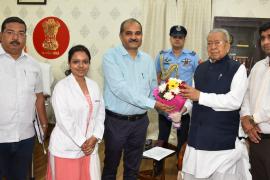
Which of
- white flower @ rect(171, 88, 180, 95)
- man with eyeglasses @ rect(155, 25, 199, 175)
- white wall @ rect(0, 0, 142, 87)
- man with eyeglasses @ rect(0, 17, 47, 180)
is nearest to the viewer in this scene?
man with eyeglasses @ rect(0, 17, 47, 180)

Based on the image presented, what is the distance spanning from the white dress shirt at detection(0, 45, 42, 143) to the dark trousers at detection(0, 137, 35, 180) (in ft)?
0.17

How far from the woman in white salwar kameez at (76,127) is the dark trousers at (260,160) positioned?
3.81 feet

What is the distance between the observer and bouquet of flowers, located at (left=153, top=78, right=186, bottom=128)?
85.3 inches

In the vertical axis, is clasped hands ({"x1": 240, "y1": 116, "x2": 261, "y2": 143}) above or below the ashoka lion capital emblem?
below

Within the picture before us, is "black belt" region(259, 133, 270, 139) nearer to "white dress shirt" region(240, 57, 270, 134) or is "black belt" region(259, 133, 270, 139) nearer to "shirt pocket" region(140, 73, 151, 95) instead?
"white dress shirt" region(240, 57, 270, 134)

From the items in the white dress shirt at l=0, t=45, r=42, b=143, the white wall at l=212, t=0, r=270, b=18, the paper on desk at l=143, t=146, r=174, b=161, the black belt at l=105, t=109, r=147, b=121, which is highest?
the white wall at l=212, t=0, r=270, b=18

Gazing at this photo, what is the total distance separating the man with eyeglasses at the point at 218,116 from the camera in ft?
6.39

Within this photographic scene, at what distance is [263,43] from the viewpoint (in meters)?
2.09

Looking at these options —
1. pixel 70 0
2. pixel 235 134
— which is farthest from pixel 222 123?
pixel 70 0

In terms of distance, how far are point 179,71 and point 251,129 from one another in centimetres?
162

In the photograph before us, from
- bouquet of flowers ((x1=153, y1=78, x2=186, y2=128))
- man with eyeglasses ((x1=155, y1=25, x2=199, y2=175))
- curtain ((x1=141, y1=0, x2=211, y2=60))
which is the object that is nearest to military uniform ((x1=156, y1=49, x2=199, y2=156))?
man with eyeglasses ((x1=155, y1=25, x2=199, y2=175))

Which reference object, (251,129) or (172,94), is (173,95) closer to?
(172,94)

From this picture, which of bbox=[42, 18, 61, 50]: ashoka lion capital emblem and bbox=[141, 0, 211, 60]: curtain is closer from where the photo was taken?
bbox=[141, 0, 211, 60]: curtain

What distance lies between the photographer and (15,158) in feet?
7.11
